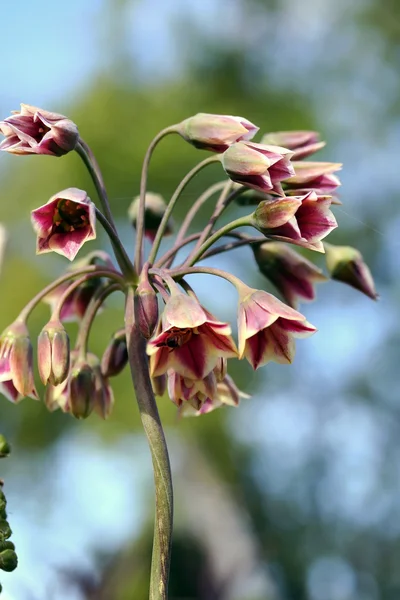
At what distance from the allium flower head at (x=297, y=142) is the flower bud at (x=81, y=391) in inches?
16.0

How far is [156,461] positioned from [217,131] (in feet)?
1.36

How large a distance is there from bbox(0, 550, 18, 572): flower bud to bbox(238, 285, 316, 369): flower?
1.01 ft

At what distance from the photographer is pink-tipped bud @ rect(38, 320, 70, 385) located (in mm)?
926

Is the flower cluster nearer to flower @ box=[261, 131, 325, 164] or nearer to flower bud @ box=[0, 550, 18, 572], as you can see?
flower @ box=[261, 131, 325, 164]

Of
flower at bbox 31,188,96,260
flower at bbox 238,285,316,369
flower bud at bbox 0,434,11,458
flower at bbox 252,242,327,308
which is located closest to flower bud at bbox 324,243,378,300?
flower at bbox 252,242,327,308

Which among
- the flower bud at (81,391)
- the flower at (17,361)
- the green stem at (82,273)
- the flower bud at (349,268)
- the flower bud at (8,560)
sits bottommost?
the flower bud at (8,560)

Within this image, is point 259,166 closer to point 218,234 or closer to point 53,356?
point 218,234

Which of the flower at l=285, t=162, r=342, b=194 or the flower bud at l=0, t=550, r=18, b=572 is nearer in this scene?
the flower bud at l=0, t=550, r=18, b=572

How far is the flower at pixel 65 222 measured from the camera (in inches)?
36.9

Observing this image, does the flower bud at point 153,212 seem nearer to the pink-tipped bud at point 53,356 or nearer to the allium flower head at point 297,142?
the allium flower head at point 297,142

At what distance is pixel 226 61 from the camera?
31.4 feet

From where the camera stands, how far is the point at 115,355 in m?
1.06

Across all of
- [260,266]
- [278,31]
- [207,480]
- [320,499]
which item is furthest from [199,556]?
[278,31]

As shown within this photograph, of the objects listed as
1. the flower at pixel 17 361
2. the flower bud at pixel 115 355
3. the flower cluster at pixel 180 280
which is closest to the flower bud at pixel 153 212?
the flower cluster at pixel 180 280
